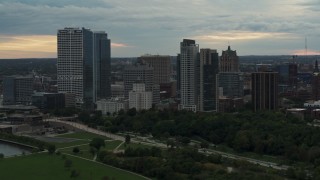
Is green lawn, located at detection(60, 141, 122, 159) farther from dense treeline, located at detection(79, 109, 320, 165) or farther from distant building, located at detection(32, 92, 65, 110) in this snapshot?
distant building, located at detection(32, 92, 65, 110)

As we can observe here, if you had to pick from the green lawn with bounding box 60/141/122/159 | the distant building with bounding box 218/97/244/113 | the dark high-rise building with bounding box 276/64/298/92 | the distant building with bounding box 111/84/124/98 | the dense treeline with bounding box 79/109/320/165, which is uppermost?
the dark high-rise building with bounding box 276/64/298/92

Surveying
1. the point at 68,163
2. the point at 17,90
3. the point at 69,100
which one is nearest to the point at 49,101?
the point at 69,100

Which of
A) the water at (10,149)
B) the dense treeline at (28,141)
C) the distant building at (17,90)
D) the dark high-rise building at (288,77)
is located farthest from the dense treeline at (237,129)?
the dark high-rise building at (288,77)

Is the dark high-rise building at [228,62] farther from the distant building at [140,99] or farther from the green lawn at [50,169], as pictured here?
the green lawn at [50,169]

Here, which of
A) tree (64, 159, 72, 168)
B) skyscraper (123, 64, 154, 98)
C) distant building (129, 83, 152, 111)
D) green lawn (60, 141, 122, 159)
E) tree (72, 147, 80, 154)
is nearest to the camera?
tree (64, 159, 72, 168)

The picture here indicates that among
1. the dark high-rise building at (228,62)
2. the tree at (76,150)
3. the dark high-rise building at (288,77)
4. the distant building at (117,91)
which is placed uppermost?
the dark high-rise building at (228,62)

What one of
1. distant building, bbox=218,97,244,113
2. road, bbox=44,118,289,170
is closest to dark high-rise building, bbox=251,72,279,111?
distant building, bbox=218,97,244,113

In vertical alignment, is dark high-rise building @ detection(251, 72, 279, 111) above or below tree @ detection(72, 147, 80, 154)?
above

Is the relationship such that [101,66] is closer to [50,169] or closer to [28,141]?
[28,141]
